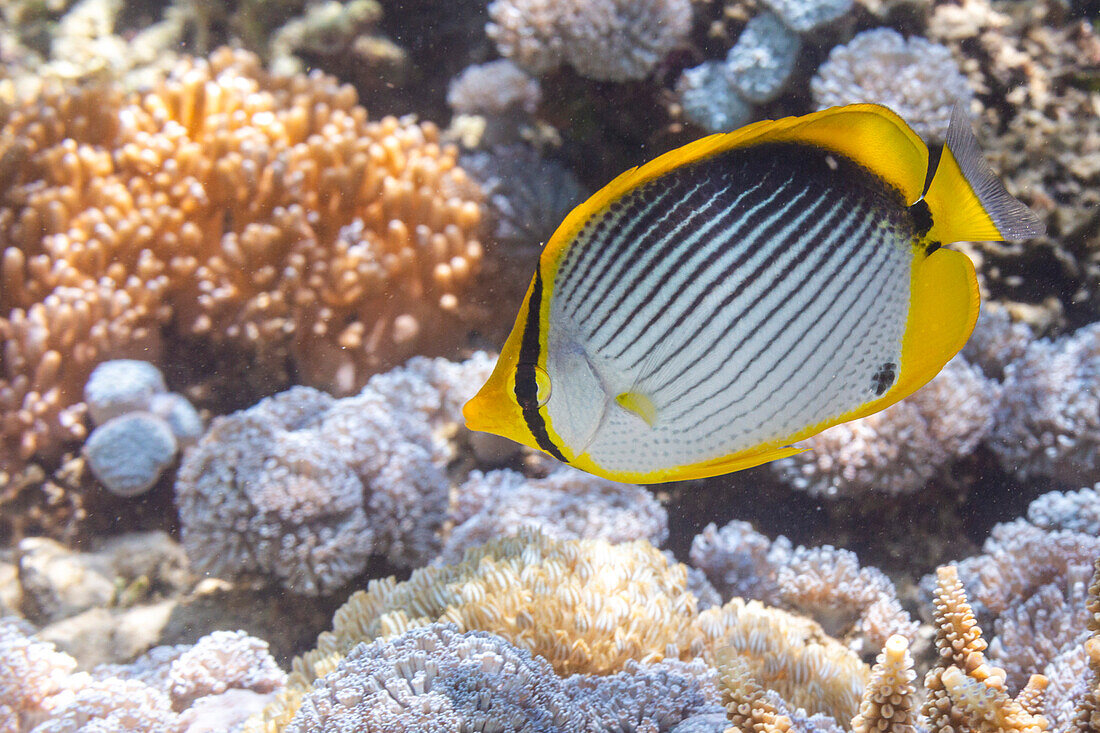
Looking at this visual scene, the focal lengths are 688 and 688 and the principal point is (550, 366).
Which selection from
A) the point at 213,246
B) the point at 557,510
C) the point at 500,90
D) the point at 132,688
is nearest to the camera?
the point at 132,688

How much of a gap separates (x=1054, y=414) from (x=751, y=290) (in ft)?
8.55

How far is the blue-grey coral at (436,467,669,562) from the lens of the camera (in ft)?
9.02

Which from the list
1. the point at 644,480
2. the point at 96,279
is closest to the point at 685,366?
the point at 644,480

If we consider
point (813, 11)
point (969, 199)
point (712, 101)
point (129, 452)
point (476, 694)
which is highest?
point (813, 11)

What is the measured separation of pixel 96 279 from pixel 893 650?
4137 millimetres

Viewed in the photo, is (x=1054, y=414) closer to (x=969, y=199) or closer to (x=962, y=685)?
(x=962, y=685)

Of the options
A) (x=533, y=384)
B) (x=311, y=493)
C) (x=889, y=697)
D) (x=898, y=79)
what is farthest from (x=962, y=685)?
(x=898, y=79)

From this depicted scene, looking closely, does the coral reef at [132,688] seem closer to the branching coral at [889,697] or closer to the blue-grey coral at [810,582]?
the blue-grey coral at [810,582]

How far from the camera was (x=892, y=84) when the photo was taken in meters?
3.46

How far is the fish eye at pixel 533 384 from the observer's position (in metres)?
1.12

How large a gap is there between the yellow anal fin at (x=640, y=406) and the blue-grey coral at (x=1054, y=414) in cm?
269

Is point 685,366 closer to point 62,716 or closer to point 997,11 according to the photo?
point 62,716

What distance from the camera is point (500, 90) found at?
4.07 m

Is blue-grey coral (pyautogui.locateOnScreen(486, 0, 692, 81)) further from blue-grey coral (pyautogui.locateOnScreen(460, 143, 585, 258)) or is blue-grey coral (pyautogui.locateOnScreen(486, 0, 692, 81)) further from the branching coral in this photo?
the branching coral
